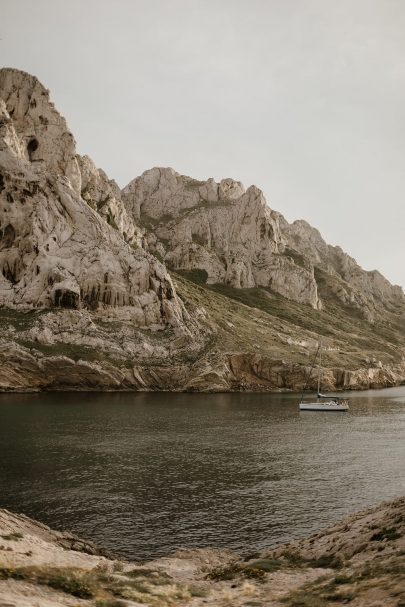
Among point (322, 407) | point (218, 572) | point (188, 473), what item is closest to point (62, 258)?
point (322, 407)

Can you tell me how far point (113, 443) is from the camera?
66.8 metres

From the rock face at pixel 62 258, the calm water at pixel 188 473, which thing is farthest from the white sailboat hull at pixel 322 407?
the rock face at pixel 62 258

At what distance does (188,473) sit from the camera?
52031mm

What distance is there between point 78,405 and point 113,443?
43.7 meters

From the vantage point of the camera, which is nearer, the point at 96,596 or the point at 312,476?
the point at 96,596

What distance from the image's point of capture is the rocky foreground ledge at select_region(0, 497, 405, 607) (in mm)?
19797

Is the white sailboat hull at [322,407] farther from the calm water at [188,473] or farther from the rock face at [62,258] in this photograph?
the rock face at [62,258]

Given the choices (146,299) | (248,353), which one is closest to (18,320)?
(146,299)

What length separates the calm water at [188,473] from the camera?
36.6 metres

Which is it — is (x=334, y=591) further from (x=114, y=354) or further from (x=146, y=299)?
(x=146, y=299)

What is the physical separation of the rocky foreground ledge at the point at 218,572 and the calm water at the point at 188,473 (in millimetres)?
3749

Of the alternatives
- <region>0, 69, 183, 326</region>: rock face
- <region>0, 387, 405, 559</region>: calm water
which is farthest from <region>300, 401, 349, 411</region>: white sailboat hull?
<region>0, 69, 183, 326</region>: rock face

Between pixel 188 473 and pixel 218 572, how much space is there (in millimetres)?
25301

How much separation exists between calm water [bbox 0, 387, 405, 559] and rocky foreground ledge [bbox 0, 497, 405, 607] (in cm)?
375
